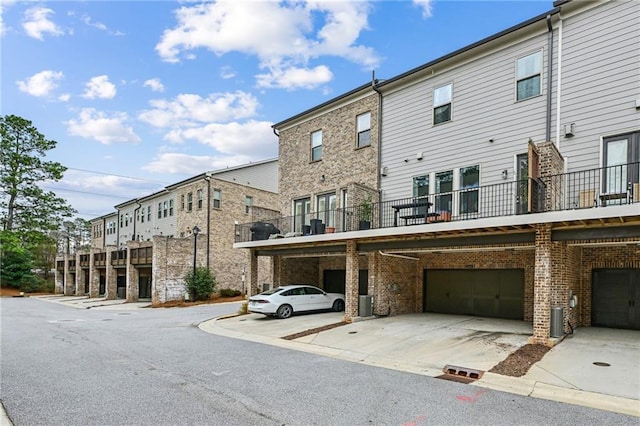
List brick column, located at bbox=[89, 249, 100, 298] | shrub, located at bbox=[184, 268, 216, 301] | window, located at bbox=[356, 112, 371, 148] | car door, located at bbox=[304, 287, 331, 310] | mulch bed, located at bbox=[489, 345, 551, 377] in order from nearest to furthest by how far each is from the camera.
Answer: mulch bed, located at bbox=[489, 345, 551, 377]
window, located at bbox=[356, 112, 371, 148]
car door, located at bbox=[304, 287, 331, 310]
shrub, located at bbox=[184, 268, 216, 301]
brick column, located at bbox=[89, 249, 100, 298]

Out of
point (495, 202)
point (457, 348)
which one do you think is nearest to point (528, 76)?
point (495, 202)

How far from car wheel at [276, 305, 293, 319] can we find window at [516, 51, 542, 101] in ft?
37.4

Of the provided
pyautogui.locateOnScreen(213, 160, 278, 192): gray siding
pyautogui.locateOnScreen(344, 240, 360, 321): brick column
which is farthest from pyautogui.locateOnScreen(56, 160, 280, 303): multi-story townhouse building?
pyautogui.locateOnScreen(344, 240, 360, 321): brick column

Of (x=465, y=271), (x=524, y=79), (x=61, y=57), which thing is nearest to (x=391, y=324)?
(x=465, y=271)

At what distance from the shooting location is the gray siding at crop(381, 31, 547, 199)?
12594 mm

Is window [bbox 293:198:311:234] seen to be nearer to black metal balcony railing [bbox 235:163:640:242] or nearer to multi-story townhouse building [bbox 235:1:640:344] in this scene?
black metal balcony railing [bbox 235:163:640:242]

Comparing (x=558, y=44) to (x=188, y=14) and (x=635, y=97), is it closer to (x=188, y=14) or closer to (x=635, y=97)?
(x=635, y=97)

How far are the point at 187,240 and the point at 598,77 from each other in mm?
24213

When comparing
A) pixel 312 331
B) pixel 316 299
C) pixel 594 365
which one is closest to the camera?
pixel 594 365

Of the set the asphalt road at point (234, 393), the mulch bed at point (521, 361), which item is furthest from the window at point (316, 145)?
the mulch bed at point (521, 361)

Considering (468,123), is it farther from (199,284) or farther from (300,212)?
(199,284)

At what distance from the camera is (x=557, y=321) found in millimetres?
10047

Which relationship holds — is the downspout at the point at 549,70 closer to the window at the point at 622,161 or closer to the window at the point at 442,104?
the window at the point at 622,161

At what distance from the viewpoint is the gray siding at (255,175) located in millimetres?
31047
